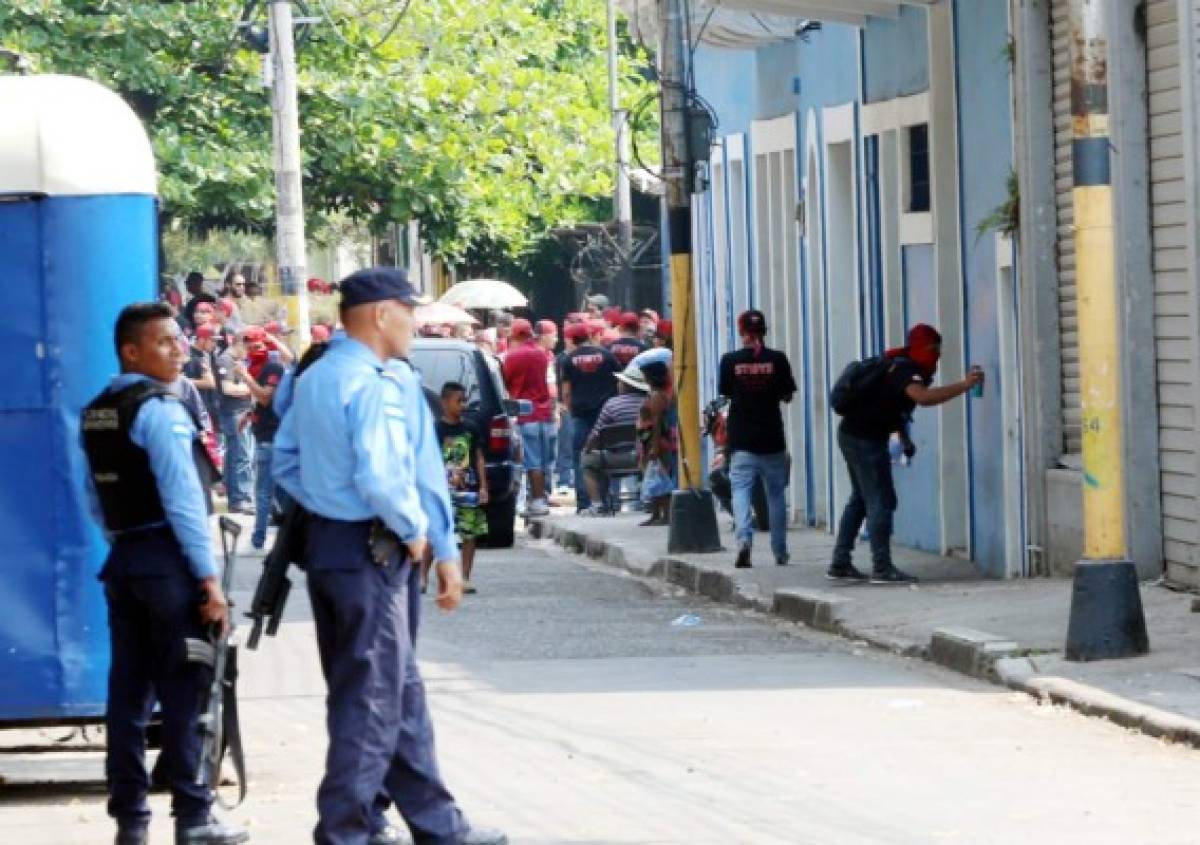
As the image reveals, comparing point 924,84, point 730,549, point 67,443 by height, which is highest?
point 924,84

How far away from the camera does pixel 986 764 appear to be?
11.6 meters

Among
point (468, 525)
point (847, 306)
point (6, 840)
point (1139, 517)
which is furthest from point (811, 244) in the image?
point (6, 840)

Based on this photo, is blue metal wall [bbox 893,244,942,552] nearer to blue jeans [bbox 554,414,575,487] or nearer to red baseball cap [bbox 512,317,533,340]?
red baseball cap [bbox 512,317,533,340]

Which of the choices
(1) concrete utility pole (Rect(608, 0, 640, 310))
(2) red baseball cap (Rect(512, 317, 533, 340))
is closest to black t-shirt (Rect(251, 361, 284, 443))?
(2) red baseball cap (Rect(512, 317, 533, 340))

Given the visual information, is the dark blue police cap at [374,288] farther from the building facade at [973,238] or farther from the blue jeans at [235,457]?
the blue jeans at [235,457]

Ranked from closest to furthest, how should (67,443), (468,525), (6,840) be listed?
1. (6,840)
2. (67,443)
3. (468,525)

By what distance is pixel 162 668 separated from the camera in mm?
9820

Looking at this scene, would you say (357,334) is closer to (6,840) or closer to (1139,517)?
(6,840)

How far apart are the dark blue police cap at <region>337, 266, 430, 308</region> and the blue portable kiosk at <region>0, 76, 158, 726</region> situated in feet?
8.03

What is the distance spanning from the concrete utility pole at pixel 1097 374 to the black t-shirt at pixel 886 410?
4591mm

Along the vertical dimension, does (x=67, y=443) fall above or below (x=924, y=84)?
below

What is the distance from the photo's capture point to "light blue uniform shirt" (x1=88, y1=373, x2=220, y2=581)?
31.7ft

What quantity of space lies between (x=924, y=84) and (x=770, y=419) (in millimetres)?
2877

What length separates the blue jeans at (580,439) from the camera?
2946 cm
